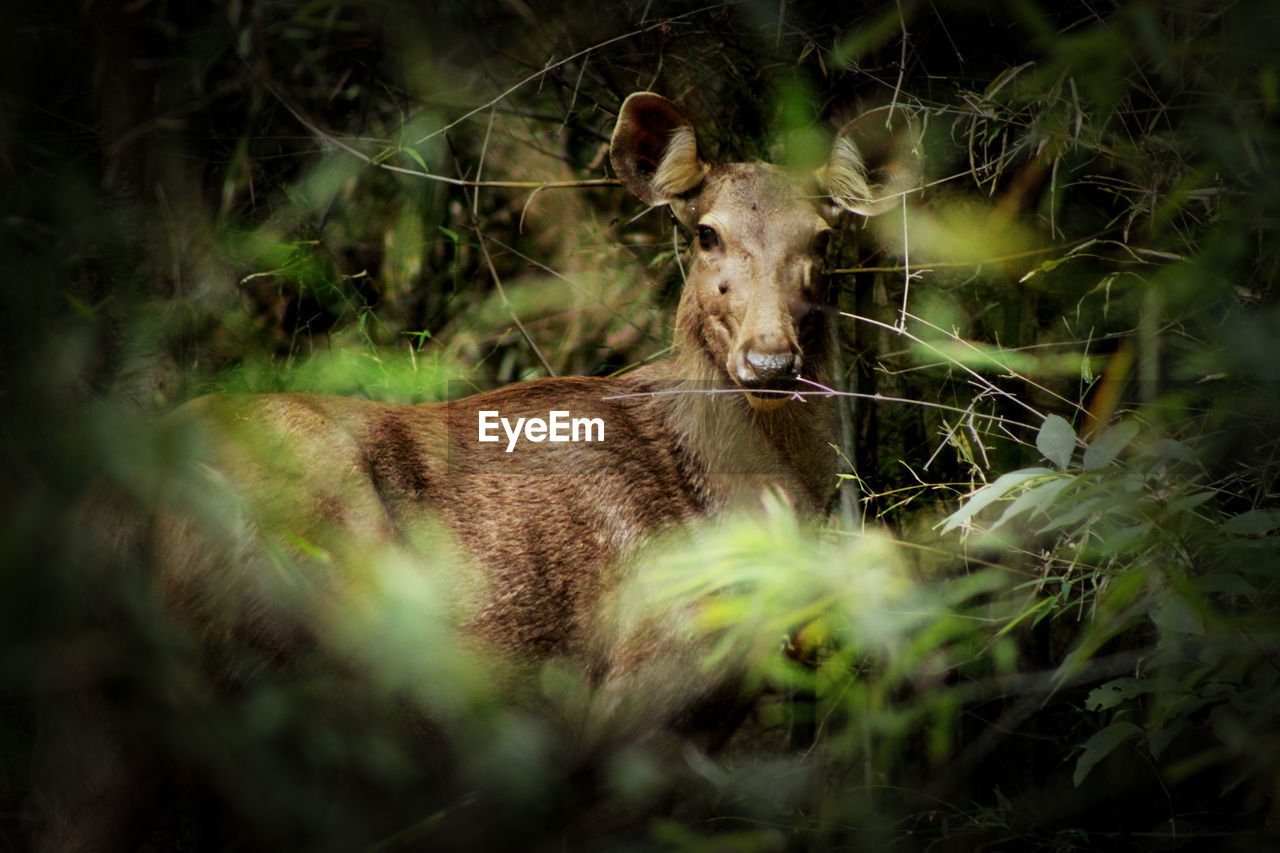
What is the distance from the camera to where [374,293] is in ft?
14.6

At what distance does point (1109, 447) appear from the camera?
1.99m

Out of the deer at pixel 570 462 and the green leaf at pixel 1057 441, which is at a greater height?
the green leaf at pixel 1057 441

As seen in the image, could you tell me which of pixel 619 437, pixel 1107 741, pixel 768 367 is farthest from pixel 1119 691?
pixel 619 437

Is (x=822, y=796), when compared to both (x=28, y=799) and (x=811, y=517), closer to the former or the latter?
(x=811, y=517)

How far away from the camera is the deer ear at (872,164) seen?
3460 mm

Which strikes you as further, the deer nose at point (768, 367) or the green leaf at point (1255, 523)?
the deer nose at point (768, 367)

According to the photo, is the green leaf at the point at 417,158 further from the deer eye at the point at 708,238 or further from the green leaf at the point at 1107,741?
the green leaf at the point at 1107,741

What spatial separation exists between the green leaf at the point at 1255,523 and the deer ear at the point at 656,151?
7.01 feet

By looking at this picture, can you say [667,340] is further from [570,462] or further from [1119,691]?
[1119,691]

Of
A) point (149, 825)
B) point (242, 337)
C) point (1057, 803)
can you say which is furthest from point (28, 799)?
point (1057, 803)

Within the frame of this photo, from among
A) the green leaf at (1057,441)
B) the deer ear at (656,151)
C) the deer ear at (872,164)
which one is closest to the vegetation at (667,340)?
the green leaf at (1057,441)

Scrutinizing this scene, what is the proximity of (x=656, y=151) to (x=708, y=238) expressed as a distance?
39 cm

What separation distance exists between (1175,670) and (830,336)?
71.3 inches

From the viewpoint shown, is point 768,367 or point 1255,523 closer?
point 1255,523
